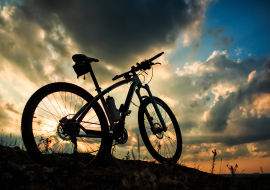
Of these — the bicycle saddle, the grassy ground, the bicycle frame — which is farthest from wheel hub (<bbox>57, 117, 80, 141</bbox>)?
the bicycle saddle

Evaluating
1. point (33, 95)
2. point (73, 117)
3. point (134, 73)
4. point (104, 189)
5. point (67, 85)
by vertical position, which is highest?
point (134, 73)

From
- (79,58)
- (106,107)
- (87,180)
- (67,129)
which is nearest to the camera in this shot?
(87,180)

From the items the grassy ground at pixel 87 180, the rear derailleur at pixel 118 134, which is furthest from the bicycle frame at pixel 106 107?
the grassy ground at pixel 87 180

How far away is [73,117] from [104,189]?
137 cm

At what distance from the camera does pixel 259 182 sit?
2.91 metres

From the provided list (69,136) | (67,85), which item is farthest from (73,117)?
(67,85)

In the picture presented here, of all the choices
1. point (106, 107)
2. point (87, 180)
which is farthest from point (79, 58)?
point (87, 180)

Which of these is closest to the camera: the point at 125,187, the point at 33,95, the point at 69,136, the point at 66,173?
the point at 125,187

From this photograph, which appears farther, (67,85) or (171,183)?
(67,85)

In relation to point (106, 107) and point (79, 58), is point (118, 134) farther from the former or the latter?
point (79, 58)

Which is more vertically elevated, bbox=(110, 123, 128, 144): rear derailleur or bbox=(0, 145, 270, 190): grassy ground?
bbox=(110, 123, 128, 144): rear derailleur

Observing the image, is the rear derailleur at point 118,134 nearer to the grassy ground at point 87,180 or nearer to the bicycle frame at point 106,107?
the bicycle frame at point 106,107

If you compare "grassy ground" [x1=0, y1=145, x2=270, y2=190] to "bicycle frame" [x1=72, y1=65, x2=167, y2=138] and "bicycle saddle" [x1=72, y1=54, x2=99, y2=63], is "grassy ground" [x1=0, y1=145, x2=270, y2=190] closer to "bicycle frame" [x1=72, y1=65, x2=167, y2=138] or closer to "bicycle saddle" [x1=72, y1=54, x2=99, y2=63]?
"bicycle frame" [x1=72, y1=65, x2=167, y2=138]

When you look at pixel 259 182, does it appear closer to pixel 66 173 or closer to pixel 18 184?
pixel 66 173
